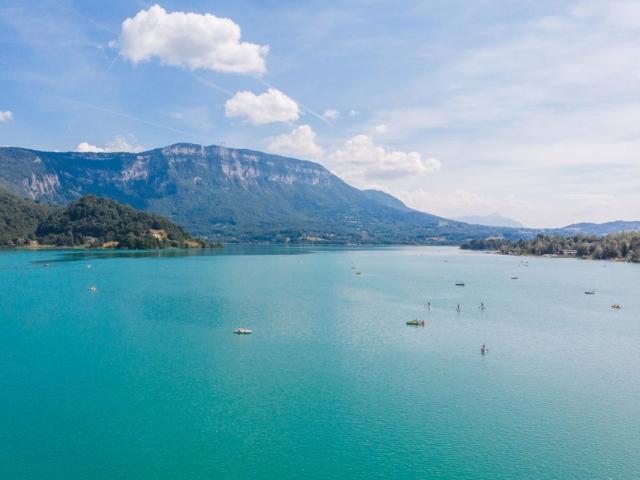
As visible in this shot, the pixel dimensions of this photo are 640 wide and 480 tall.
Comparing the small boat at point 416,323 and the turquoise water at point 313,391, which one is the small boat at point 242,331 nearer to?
the turquoise water at point 313,391

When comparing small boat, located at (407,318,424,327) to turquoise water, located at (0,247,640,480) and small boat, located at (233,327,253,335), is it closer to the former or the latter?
turquoise water, located at (0,247,640,480)

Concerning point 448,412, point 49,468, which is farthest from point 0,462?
point 448,412

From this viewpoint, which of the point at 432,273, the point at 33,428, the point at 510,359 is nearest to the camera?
the point at 33,428

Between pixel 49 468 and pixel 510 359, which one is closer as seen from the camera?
pixel 49 468

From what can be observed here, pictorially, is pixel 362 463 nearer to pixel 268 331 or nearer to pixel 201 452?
pixel 201 452

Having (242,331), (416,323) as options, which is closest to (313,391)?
(242,331)

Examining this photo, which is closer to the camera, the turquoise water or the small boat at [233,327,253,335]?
the turquoise water

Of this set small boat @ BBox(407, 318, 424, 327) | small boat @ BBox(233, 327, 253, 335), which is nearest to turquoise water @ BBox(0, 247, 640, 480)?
small boat @ BBox(233, 327, 253, 335)

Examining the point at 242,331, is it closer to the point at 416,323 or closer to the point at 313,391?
the point at 313,391

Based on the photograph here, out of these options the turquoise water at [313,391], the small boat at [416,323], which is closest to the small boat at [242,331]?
the turquoise water at [313,391]
